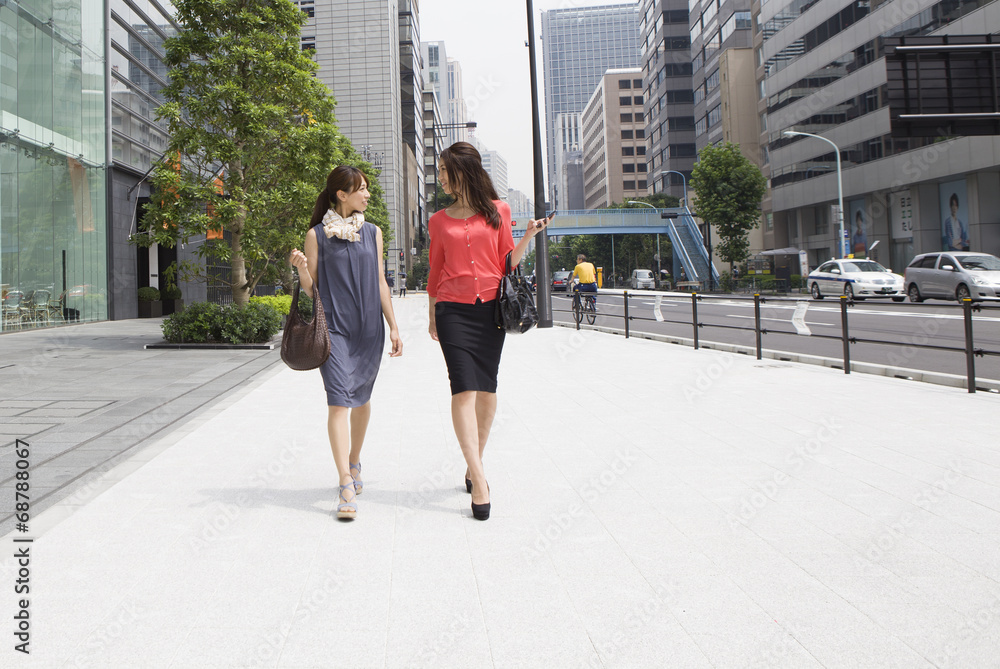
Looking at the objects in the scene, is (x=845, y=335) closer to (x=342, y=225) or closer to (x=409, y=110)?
(x=342, y=225)

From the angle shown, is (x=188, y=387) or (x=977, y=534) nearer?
(x=977, y=534)

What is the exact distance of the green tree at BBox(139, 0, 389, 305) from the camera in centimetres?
1520

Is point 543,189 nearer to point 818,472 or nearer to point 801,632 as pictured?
point 818,472

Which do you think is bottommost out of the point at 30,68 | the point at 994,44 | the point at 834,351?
the point at 834,351

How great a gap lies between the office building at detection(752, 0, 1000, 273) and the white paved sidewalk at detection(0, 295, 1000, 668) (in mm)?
30460

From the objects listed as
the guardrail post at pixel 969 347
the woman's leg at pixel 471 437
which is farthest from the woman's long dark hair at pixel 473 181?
the guardrail post at pixel 969 347

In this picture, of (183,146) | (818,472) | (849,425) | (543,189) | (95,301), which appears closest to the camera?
(818,472)

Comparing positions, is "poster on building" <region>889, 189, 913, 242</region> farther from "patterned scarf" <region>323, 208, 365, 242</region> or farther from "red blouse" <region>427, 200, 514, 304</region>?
"patterned scarf" <region>323, 208, 365, 242</region>

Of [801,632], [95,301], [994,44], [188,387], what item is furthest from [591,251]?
[801,632]

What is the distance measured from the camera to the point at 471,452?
3938 mm

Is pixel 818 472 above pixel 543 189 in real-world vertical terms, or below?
below

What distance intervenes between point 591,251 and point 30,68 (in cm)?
7527

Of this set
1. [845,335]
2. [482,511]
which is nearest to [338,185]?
[482,511]

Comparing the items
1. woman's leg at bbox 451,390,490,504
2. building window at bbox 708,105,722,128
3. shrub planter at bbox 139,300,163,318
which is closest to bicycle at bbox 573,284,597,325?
shrub planter at bbox 139,300,163,318
